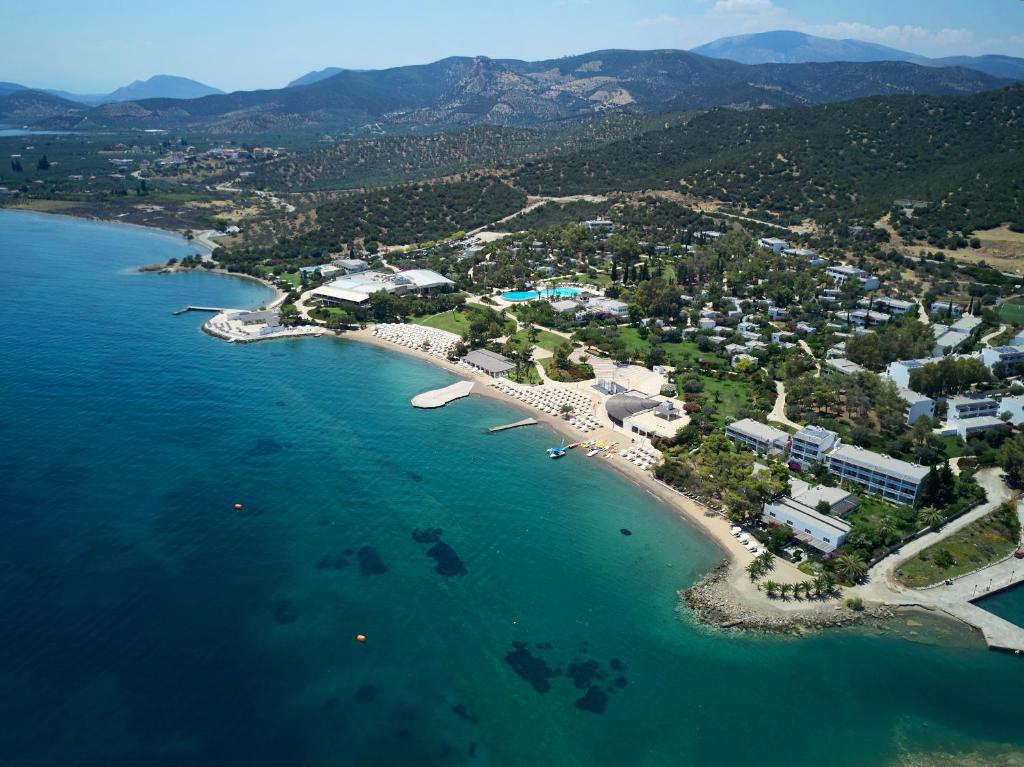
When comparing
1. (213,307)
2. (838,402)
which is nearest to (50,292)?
(213,307)

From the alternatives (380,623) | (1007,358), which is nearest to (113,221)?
(380,623)

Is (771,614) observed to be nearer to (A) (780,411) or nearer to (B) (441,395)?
(A) (780,411)

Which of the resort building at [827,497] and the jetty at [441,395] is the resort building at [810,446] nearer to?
the resort building at [827,497]

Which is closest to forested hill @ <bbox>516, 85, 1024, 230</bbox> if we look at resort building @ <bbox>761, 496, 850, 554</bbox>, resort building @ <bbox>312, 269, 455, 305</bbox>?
resort building @ <bbox>312, 269, 455, 305</bbox>

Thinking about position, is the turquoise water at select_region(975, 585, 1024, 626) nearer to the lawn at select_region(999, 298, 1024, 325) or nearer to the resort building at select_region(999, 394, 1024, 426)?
the resort building at select_region(999, 394, 1024, 426)

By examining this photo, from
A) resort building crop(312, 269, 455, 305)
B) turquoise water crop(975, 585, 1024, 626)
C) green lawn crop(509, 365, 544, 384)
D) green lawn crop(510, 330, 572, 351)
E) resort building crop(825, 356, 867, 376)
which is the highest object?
resort building crop(312, 269, 455, 305)

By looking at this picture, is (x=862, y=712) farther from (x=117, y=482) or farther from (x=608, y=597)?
(x=117, y=482)
